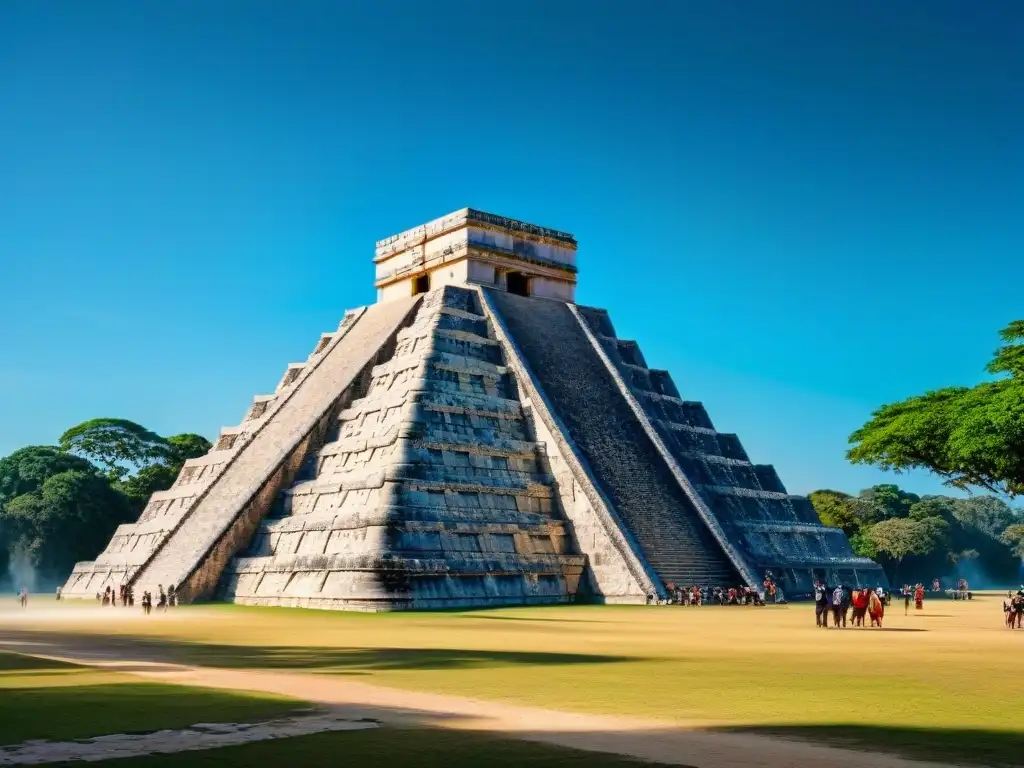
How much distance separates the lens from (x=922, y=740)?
773 cm

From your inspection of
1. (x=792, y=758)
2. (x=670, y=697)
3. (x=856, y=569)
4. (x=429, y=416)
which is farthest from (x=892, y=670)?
(x=856, y=569)

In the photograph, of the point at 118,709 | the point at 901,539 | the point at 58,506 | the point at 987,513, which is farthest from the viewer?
the point at 987,513

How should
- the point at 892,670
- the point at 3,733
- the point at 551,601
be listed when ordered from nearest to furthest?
the point at 3,733 < the point at 892,670 < the point at 551,601

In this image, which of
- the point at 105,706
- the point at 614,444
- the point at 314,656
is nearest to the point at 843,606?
the point at 314,656

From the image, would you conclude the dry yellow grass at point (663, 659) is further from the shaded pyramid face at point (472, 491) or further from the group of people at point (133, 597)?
the shaded pyramid face at point (472, 491)

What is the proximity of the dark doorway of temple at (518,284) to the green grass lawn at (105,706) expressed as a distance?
30.1 meters

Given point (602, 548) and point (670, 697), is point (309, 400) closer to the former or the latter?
point (602, 548)

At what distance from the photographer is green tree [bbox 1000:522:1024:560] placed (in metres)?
83.9

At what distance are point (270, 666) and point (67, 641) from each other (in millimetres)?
5700

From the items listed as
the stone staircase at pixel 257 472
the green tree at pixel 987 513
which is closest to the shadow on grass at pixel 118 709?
the stone staircase at pixel 257 472

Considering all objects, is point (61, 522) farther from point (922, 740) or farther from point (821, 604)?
point (922, 740)

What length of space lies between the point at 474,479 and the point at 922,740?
21.7 metres

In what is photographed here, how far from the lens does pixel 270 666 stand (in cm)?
1258

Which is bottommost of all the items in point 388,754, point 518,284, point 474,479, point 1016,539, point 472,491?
A: point 388,754
